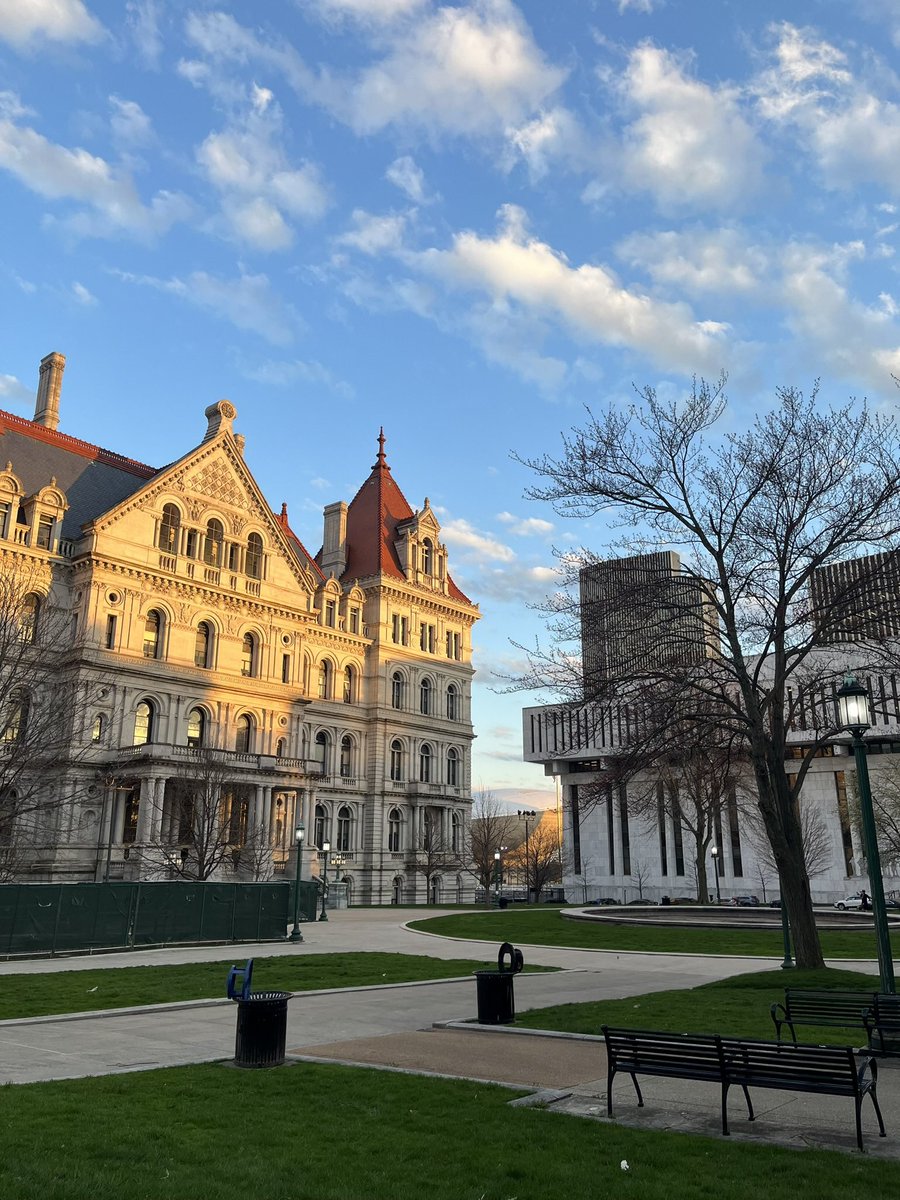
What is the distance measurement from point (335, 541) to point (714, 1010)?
218 feet

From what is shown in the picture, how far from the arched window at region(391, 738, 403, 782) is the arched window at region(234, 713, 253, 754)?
610 inches

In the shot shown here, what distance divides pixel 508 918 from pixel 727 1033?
31429mm

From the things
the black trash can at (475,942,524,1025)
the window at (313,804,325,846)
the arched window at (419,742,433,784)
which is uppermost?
the arched window at (419,742,433,784)

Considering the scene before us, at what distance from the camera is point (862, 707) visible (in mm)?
14805

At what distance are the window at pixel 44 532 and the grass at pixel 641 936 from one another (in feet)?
99.2

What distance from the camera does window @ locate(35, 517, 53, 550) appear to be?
54088mm

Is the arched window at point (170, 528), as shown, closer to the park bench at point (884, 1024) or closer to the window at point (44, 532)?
the window at point (44, 532)

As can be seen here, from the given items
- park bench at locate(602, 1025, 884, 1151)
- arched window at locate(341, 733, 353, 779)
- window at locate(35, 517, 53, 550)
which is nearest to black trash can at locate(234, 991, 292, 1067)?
park bench at locate(602, 1025, 884, 1151)

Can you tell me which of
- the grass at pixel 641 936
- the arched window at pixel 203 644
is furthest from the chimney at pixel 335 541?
the grass at pixel 641 936

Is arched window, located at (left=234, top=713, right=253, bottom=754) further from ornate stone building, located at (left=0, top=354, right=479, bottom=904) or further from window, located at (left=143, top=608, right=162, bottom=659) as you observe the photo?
window, located at (left=143, top=608, right=162, bottom=659)

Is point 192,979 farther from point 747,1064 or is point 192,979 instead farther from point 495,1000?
point 747,1064

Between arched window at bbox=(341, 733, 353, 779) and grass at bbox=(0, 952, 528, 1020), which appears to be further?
arched window at bbox=(341, 733, 353, 779)

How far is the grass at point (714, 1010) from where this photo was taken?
13602mm

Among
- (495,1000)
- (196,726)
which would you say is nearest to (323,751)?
(196,726)
